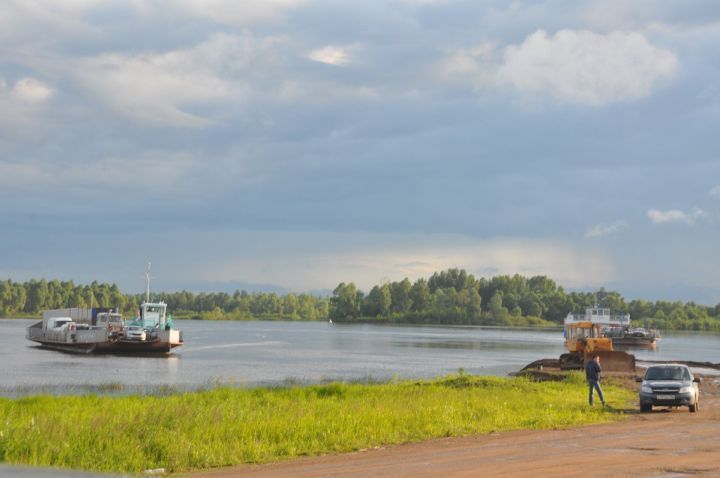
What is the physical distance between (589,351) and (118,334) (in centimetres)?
5013

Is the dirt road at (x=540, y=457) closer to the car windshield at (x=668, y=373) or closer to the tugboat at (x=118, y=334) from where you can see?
the car windshield at (x=668, y=373)

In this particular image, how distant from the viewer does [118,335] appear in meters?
92.0

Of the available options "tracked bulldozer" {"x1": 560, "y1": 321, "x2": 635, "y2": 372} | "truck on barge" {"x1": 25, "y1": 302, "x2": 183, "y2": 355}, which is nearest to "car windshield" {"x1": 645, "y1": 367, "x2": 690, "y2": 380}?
"tracked bulldozer" {"x1": 560, "y1": 321, "x2": 635, "y2": 372}

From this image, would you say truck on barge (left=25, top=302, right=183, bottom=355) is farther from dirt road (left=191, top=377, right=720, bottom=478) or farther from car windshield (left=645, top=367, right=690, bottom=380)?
dirt road (left=191, top=377, right=720, bottom=478)

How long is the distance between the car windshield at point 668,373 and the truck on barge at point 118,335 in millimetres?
65524

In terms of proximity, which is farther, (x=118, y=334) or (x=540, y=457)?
(x=118, y=334)

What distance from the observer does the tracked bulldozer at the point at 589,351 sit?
65750mm

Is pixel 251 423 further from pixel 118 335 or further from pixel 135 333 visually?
pixel 118 335

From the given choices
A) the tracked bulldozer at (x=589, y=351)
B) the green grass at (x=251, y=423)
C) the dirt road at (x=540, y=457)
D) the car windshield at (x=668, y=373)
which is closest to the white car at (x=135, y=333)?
the tracked bulldozer at (x=589, y=351)

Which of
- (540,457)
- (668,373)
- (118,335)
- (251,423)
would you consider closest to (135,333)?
(118,335)

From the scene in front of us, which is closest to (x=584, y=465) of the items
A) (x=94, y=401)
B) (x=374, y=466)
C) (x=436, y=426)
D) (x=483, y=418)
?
(x=374, y=466)

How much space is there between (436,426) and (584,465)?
7.73 metres

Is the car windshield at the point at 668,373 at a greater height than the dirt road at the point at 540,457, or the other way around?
the car windshield at the point at 668,373

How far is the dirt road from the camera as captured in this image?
18844 mm
